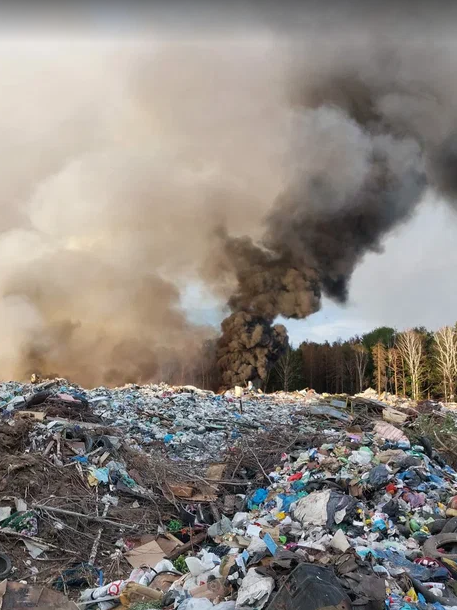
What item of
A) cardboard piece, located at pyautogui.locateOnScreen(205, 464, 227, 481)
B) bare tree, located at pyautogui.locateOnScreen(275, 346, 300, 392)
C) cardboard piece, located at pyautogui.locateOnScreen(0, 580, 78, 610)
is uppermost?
bare tree, located at pyautogui.locateOnScreen(275, 346, 300, 392)

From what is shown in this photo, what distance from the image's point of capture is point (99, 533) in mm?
5672

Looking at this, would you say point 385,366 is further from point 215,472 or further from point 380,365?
point 215,472

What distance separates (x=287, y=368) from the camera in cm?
3191

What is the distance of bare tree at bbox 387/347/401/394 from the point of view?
106 feet

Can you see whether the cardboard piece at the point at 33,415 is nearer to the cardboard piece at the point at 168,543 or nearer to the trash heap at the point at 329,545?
the cardboard piece at the point at 168,543

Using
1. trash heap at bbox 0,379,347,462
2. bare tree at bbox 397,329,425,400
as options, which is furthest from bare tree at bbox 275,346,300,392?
trash heap at bbox 0,379,347,462

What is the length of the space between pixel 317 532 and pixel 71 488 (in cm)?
334

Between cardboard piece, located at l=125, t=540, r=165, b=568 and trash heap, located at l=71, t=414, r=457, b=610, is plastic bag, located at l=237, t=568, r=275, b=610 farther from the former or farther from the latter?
cardboard piece, located at l=125, t=540, r=165, b=568

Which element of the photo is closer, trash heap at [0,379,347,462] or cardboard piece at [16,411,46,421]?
cardboard piece at [16,411,46,421]

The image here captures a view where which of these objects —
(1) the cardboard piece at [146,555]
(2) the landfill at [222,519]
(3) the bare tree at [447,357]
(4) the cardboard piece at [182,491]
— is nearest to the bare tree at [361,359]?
Result: (3) the bare tree at [447,357]

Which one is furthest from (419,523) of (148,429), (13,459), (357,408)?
(357,408)

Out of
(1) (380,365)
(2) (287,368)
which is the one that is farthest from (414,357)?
(2) (287,368)

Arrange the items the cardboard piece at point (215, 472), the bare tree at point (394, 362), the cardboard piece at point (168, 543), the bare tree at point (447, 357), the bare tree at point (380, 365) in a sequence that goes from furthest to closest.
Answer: the bare tree at point (380, 365) < the bare tree at point (394, 362) < the bare tree at point (447, 357) < the cardboard piece at point (215, 472) < the cardboard piece at point (168, 543)

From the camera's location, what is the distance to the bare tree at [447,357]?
29641 mm
